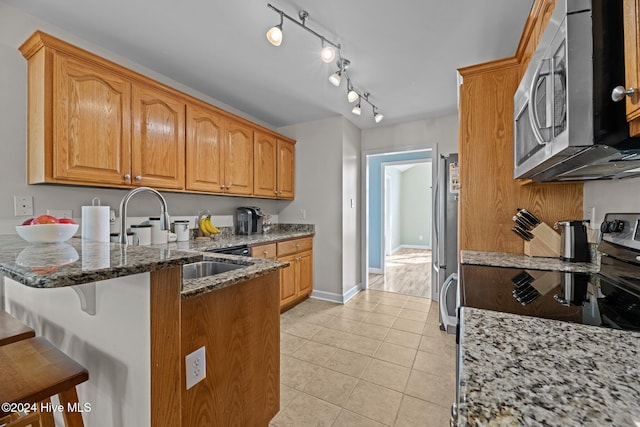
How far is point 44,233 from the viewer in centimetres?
101

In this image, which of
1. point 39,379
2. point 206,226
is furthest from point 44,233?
point 206,226

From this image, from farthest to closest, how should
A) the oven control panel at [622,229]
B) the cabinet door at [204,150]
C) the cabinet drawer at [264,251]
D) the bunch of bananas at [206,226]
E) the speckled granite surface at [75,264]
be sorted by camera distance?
the bunch of bananas at [206,226] → the cabinet drawer at [264,251] → the cabinet door at [204,150] → the oven control panel at [622,229] → the speckled granite surface at [75,264]

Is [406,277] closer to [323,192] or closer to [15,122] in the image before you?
[323,192]

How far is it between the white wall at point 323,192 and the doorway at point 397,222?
2.24 ft

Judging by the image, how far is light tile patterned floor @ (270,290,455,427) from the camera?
60.9 inches

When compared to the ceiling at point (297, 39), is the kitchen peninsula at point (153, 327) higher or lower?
lower

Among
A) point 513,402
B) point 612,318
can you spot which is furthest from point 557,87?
point 513,402

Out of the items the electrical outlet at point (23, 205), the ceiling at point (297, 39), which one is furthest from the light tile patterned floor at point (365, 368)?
the ceiling at point (297, 39)

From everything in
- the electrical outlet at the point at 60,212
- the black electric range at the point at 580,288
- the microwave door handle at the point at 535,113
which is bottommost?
the black electric range at the point at 580,288

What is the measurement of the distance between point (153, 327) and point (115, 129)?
172cm

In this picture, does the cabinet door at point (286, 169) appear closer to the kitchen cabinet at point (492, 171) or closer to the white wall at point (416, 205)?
the kitchen cabinet at point (492, 171)

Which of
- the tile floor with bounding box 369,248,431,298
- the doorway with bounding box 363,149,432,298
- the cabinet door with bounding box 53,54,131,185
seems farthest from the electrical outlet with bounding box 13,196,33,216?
the tile floor with bounding box 369,248,431,298

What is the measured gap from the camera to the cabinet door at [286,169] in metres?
3.51

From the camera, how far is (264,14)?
168 centimetres
